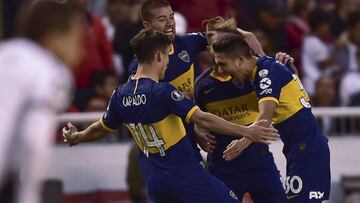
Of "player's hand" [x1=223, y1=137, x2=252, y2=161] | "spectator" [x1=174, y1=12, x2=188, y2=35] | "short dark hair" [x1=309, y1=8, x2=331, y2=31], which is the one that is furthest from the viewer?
"short dark hair" [x1=309, y1=8, x2=331, y2=31]

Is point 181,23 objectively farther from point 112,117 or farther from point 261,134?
point 261,134

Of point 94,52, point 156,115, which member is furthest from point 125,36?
point 156,115

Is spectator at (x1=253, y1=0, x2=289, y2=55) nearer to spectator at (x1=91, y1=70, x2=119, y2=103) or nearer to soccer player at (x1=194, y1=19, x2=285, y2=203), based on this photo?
spectator at (x1=91, y1=70, x2=119, y2=103)

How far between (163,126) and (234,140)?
3.27 ft

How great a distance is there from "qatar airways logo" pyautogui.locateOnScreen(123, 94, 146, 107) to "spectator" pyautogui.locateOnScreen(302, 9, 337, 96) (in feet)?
18.2

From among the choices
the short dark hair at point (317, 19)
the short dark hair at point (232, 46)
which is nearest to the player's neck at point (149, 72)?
the short dark hair at point (232, 46)

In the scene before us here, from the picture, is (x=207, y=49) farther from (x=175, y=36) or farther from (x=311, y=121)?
(x=311, y=121)

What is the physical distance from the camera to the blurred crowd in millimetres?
13758

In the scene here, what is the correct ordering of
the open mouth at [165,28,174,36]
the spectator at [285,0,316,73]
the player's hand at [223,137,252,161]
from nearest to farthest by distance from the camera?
the player's hand at [223,137,252,161] → the open mouth at [165,28,174,36] → the spectator at [285,0,316,73]

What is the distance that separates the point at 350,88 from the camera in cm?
1426

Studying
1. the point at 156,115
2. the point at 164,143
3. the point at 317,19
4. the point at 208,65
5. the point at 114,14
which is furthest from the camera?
the point at 317,19

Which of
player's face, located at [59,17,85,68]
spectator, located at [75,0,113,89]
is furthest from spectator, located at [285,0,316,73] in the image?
player's face, located at [59,17,85,68]

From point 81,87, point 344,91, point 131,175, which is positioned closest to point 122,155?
point 131,175

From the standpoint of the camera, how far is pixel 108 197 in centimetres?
1311
